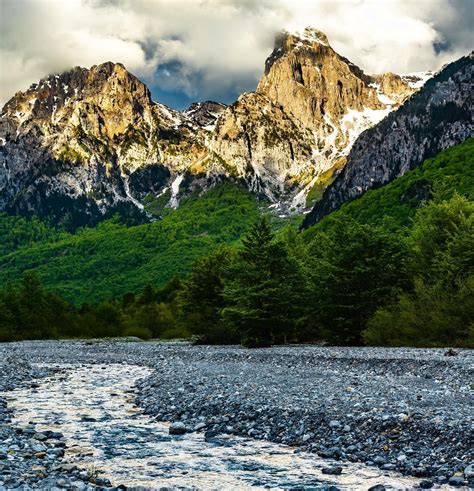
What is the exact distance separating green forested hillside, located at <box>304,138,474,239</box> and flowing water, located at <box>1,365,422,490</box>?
14124cm

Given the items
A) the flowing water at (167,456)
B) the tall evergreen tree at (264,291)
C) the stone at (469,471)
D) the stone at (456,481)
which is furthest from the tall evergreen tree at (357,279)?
the stone at (456,481)

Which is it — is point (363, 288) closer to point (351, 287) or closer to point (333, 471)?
point (351, 287)

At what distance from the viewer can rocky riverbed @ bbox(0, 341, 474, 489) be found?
12320mm

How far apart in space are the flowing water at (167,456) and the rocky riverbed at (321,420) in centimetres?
11

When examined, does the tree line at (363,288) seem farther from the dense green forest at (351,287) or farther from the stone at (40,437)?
the stone at (40,437)

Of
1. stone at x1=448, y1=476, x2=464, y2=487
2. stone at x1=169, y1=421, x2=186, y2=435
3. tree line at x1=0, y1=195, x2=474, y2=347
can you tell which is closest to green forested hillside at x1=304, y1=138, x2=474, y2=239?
tree line at x1=0, y1=195, x2=474, y2=347

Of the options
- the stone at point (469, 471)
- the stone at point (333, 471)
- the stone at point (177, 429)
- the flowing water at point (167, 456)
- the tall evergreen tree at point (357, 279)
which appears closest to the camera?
the stone at point (469, 471)

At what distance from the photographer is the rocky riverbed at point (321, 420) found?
40.4ft

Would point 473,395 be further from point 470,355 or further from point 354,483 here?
point 470,355

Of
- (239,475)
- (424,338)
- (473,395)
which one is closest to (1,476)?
(239,475)

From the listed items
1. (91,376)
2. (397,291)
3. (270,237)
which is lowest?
(91,376)

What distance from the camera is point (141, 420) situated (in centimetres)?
1992

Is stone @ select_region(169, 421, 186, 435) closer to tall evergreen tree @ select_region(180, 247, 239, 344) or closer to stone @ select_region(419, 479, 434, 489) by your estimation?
stone @ select_region(419, 479, 434, 489)

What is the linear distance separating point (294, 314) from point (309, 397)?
34409 millimetres
